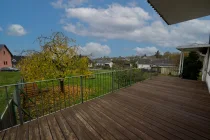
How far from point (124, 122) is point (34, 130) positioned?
1718mm

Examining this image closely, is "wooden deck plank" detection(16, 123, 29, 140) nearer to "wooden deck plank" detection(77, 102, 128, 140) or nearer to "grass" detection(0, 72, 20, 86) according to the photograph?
"wooden deck plank" detection(77, 102, 128, 140)

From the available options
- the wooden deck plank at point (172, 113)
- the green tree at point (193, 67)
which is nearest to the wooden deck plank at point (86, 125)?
the wooden deck plank at point (172, 113)

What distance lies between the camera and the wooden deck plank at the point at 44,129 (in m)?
2.02

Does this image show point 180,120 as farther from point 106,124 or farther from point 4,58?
point 4,58

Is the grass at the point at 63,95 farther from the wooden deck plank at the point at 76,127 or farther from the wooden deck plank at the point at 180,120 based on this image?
the wooden deck plank at the point at 180,120

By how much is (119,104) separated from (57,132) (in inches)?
68.7

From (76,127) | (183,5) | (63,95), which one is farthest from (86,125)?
(63,95)

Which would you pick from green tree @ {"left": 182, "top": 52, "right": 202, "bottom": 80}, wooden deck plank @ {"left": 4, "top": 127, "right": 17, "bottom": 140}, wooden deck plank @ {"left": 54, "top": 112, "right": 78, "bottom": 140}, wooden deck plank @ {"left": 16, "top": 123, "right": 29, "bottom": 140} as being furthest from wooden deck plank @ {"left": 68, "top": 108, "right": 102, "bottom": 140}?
green tree @ {"left": 182, "top": 52, "right": 202, "bottom": 80}

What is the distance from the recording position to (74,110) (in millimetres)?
2977

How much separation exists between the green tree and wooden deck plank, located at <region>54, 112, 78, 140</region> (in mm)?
8129

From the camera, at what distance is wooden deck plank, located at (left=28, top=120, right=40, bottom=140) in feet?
6.58

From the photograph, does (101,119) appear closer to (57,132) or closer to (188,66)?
(57,132)

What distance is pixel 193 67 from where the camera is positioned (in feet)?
24.7

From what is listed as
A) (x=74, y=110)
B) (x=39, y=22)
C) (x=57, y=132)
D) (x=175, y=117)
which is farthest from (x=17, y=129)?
(x=39, y=22)
